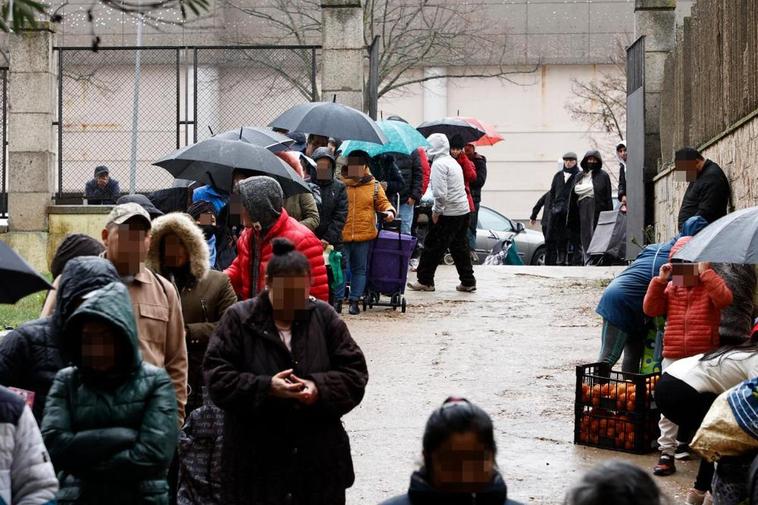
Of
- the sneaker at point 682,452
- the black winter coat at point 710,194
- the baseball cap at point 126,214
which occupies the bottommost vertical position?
the sneaker at point 682,452

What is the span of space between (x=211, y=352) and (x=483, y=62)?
31.4 meters

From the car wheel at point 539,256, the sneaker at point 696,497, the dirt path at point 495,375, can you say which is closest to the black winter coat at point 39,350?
the dirt path at point 495,375

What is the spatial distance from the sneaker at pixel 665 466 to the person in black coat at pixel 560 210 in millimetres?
13756

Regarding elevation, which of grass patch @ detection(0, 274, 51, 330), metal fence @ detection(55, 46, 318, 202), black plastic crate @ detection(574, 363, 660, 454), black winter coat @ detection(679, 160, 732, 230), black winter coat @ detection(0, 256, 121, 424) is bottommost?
black plastic crate @ detection(574, 363, 660, 454)

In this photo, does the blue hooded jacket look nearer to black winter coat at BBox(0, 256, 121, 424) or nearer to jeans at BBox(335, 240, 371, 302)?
black winter coat at BBox(0, 256, 121, 424)

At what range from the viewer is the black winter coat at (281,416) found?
5945 mm

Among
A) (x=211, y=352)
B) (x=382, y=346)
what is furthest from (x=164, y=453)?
(x=382, y=346)

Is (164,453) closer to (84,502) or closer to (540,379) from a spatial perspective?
(84,502)

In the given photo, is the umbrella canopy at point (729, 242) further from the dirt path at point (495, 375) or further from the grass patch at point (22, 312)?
the grass patch at point (22, 312)

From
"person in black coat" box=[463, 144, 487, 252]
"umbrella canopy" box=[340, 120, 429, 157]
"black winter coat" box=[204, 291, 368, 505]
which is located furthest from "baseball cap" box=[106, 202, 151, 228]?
"person in black coat" box=[463, 144, 487, 252]

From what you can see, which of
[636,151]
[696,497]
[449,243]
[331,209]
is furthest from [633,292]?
[636,151]

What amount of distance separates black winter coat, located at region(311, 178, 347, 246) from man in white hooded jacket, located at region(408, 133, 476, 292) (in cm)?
243

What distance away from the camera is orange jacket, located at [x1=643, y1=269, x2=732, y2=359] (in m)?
8.65

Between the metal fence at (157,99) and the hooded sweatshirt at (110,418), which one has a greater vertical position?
the metal fence at (157,99)
